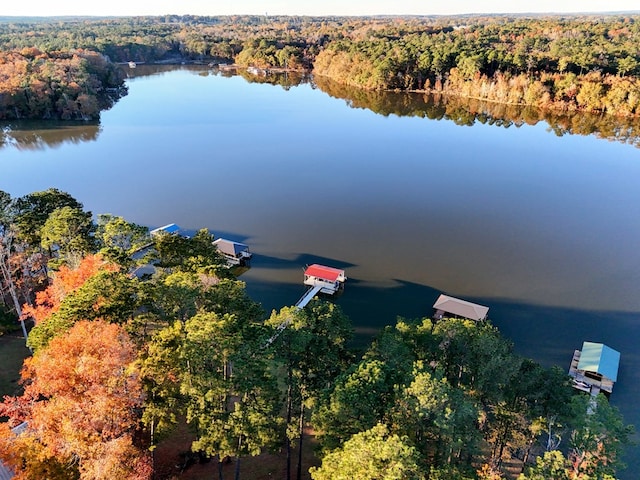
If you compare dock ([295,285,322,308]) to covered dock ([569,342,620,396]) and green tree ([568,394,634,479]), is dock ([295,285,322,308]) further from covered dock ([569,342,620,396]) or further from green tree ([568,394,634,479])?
green tree ([568,394,634,479])

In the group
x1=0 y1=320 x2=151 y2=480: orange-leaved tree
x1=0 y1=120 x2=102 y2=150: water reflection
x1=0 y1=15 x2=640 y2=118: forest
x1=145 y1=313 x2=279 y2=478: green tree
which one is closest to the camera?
x1=0 y1=320 x2=151 y2=480: orange-leaved tree

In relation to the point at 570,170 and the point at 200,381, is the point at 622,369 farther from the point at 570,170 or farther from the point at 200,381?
the point at 570,170

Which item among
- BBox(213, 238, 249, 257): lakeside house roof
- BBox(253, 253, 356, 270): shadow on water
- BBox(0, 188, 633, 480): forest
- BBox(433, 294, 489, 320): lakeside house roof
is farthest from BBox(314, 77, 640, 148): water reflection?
BBox(0, 188, 633, 480): forest

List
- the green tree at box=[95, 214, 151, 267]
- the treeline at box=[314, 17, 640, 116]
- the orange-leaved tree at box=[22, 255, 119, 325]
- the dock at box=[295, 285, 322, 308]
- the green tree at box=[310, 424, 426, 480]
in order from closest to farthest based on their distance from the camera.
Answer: the green tree at box=[310, 424, 426, 480], the orange-leaved tree at box=[22, 255, 119, 325], the green tree at box=[95, 214, 151, 267], the dock at box=[295, 285, 322, 308], the treeline at box=[314, 17, 640, 116]

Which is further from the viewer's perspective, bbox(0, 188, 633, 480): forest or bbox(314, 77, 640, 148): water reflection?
bbox(314, 77, 640, 148): water reflection

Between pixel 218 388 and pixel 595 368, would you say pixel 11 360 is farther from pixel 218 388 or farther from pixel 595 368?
pixel 595 368

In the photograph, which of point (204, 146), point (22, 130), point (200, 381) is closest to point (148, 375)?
point (200, 381)
